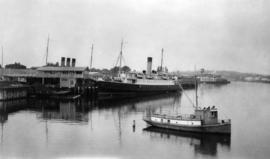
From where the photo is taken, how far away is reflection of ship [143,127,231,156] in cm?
2119

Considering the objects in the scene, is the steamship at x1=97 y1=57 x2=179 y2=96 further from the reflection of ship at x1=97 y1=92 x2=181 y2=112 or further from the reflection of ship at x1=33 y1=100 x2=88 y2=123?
the reflection of ship at x1=33 y1=100 x2=88 y2=123

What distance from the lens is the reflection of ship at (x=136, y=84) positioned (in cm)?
5181

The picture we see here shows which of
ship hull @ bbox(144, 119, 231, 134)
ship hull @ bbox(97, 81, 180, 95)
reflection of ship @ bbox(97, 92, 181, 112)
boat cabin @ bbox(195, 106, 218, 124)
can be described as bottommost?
ship hull @ bbox(144, 119, 231, 134)

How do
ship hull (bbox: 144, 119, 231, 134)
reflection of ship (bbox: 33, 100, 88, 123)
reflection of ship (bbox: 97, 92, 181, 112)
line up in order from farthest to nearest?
reflection of ship (bbox: 97, 92, 181, 112)
reflection of ship (bbox: 33, 100, 88, 123)
ship hull (bbox: 144, 119, 231, 134)

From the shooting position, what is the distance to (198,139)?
23703mm

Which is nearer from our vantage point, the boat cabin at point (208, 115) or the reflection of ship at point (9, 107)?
the boat cabin at point (208, 115)

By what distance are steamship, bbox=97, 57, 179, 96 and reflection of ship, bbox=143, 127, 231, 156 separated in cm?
2575

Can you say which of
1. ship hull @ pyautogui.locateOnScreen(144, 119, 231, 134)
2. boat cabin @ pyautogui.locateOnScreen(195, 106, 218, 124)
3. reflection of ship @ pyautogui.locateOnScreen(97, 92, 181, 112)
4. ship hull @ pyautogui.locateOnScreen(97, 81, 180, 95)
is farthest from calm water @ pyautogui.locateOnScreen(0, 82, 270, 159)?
ship hull @ pyautogui.locateOnScreen(97, 81, 180, 95)

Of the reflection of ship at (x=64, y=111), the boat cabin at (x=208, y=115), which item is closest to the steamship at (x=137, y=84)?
the reflection of ship at (x=64, y=111)

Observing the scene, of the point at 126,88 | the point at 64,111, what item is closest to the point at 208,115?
the point at 64,111

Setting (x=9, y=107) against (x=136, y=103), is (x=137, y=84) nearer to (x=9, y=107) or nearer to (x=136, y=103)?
(x=136, y=103)

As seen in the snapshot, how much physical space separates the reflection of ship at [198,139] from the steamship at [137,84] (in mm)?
25754

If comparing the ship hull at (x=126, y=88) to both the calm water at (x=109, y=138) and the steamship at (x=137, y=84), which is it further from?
the calm water at (x=109, y=138)

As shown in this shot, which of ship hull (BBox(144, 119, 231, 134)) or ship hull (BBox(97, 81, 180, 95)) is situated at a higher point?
ship hull (BBox(97, 81, 180, 95))
